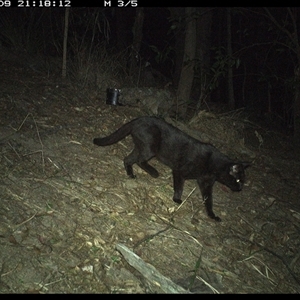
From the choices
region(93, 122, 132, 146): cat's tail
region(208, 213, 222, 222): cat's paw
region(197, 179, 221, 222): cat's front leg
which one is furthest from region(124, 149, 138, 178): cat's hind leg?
region(208, 213, 222, 222): cat's paw

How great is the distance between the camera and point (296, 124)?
27.4 ft

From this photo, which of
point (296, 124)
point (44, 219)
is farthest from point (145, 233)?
point (296, 124)

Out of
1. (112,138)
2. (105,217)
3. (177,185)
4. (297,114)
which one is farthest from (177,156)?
(297,114)

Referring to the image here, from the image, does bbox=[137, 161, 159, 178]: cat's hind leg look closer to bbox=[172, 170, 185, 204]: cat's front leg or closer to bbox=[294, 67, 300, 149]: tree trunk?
bbox=[172, 170, 185, 204]: cat's front leg

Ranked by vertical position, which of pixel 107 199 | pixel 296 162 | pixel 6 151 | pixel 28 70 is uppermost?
pixel 28 70

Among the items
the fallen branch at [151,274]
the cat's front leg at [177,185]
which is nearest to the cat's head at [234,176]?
the cat's front leg at [177,185]

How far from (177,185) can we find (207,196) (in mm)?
503

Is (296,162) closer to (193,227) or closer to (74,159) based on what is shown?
(193,227)

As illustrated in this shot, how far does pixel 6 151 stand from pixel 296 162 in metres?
5.96

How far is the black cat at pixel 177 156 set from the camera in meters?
5.27

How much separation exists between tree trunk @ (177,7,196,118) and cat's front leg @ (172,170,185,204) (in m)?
2.50

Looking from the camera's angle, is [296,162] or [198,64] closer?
[198,64]

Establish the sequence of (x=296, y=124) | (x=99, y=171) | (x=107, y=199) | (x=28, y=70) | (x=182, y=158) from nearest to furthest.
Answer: (x=107, y=199)
(x=99, y=171)
(x=182, y=158)
(x=28, y=70)
(x=296, y=124)

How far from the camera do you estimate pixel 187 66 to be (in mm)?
7141
